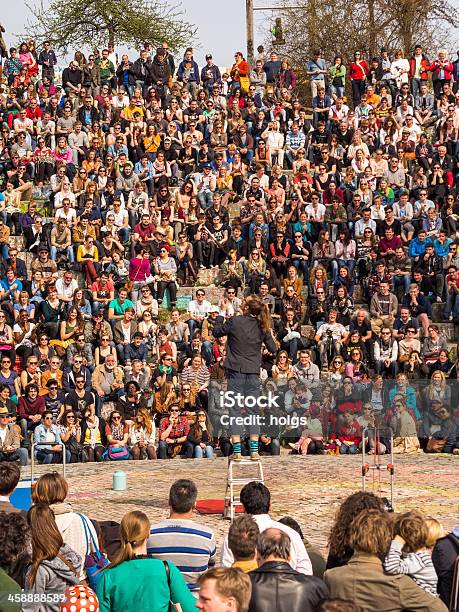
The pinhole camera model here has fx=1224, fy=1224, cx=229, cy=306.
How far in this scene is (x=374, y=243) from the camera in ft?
79.5

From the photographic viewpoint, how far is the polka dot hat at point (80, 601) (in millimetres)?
6391

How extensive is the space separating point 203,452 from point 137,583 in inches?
451

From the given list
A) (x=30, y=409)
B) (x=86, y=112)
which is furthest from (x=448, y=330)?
(x=86, y=112)

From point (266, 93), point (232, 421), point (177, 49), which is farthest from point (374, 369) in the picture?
point (177, 49)

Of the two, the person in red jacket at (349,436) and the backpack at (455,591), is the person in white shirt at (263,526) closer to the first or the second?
the backpack at (455,591)

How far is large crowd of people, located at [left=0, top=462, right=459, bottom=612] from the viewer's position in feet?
21.6

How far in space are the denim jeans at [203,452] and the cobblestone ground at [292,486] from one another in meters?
0.31

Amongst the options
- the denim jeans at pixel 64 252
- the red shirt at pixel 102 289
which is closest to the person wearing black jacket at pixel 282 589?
the red shirt at pixel 102 289

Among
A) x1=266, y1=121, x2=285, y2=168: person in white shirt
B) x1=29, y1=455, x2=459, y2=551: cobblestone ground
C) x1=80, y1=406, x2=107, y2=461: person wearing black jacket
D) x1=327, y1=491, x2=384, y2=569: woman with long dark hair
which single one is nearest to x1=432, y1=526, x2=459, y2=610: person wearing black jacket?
x1=327, y1=491, x2=384, y2=569: woman with long dark hair

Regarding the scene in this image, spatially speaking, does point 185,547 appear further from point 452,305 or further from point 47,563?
point 452,305

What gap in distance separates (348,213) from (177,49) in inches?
981

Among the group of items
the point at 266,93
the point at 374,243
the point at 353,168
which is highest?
the point at 266,93

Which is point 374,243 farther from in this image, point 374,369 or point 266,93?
point 266,93

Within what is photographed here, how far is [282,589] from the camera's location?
21.2ft
